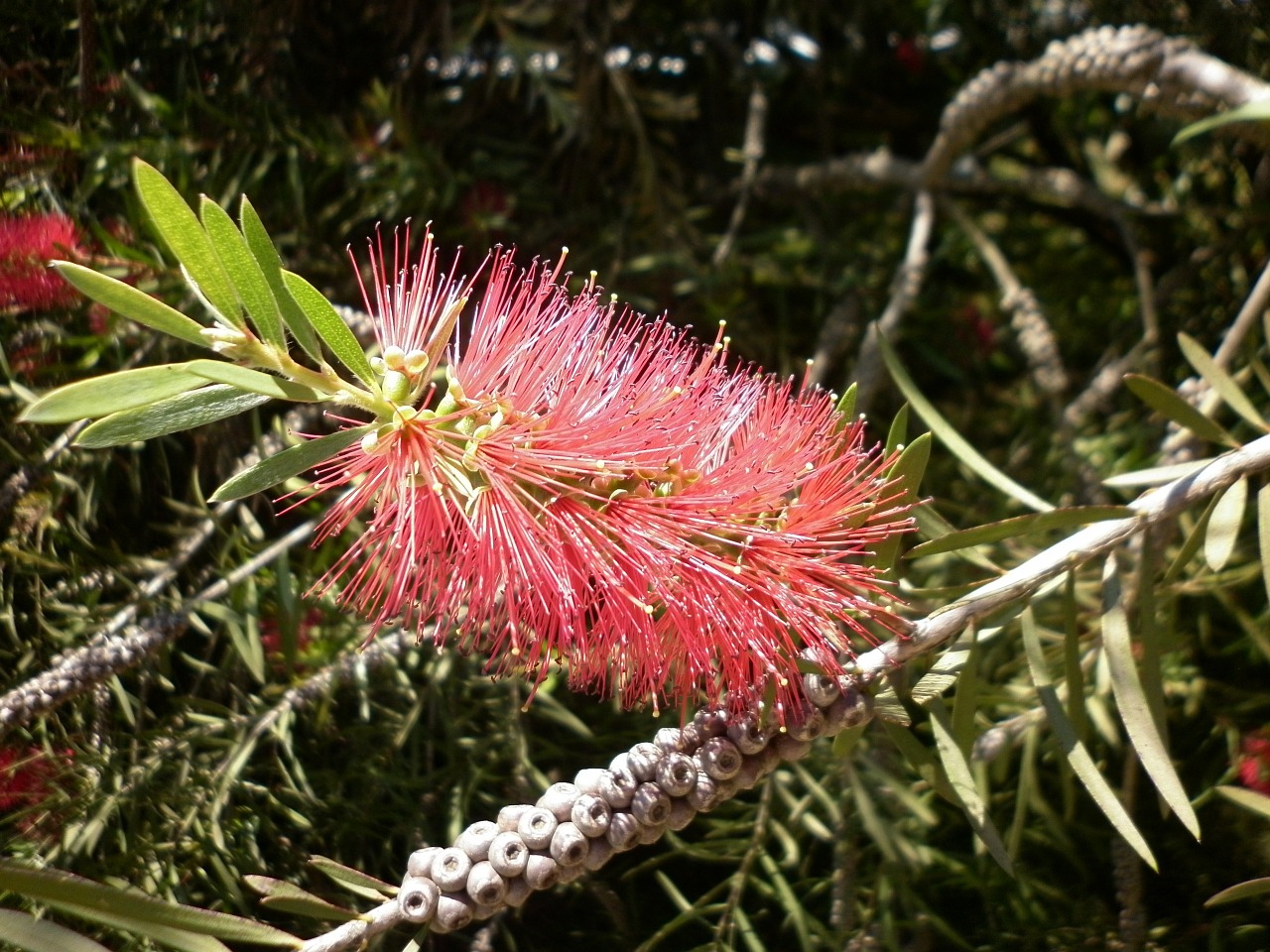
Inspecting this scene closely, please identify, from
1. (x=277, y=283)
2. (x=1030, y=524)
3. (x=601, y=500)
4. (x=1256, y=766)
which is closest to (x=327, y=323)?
(x=277, y=283)

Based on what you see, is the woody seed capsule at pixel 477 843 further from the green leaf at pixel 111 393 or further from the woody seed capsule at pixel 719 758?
the green leaf at pixel 111 393

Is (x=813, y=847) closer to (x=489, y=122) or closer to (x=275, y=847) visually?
(x=275, y=847)

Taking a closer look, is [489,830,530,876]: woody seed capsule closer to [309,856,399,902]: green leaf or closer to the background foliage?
[309,856,399,902]: green leaf

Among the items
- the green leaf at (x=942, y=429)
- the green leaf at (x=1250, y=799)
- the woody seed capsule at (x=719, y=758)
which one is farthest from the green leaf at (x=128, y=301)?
the green leaf at (x=1250, y=799)

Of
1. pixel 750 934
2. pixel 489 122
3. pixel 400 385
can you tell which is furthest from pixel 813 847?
pixel 489 122

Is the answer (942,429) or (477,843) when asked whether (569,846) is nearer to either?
(477,843)

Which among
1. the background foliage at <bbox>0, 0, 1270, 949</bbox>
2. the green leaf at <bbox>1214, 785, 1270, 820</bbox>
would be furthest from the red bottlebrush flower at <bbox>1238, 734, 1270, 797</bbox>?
the green leaf at <bbox>1214, 785, 1270, 820</bbox>
